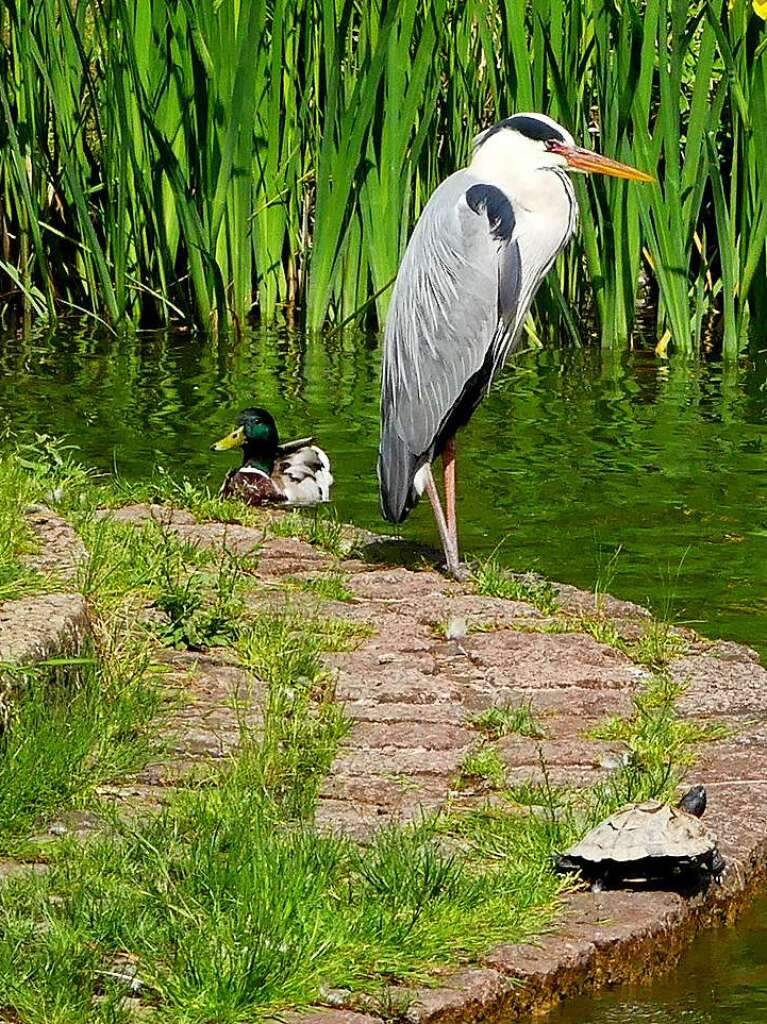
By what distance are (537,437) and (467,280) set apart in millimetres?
2845

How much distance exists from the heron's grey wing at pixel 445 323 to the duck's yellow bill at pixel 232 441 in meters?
1.70

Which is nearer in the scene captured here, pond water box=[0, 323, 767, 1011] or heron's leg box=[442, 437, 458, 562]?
heron's leg box=[442, 437, 458, 562]

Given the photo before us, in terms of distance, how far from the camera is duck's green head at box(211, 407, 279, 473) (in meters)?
8.68

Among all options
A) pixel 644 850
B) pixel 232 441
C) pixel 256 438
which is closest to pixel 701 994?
pixel 644 850

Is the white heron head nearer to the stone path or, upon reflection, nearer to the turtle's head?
the stone path

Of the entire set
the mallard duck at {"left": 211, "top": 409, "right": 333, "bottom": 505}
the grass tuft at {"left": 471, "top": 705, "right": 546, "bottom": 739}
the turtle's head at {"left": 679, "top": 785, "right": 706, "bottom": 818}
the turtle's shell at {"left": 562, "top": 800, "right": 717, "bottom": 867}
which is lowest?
the mallard duck at {"left": 211, "top": 409, "right": 333, "bottom": 505}

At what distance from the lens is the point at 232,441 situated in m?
8.96

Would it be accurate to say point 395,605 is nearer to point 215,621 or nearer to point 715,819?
point 215,621

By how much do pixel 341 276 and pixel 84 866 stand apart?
836 cm

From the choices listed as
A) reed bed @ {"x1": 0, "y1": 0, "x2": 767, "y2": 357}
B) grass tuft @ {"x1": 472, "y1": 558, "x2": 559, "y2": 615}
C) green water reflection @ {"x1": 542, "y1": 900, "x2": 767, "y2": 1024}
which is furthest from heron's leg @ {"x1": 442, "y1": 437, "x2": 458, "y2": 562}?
reed bed @ {"x1": 0, "y1": 0, "x2": 767, "y2": 357}

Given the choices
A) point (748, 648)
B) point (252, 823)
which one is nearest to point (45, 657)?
point (252, 823)

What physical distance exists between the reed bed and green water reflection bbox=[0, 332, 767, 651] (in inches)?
16.3

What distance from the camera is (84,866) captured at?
13.1 ft

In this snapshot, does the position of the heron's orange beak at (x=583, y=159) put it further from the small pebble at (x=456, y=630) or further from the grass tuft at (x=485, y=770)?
the grass tuft at (x=485, y=770)
